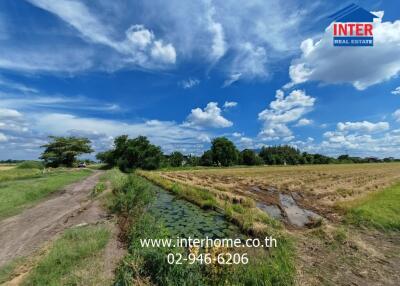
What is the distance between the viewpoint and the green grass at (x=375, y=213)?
1002 centimetres

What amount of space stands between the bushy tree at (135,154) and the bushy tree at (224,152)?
2835cm

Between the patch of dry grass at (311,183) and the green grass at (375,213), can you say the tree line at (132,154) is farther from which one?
the green grass at (375,213)

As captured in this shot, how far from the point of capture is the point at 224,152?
80562mm

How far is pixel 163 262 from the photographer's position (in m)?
5.23

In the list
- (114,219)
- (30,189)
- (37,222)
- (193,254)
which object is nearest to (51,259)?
(193,254)

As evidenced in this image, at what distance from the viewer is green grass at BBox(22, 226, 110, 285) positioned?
5.24 m

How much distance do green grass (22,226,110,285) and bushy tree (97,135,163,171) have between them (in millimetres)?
45246

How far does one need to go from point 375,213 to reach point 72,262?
12.9 m

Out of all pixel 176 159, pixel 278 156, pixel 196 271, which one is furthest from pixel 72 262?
pixel 278 156

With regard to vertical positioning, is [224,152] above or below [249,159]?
above

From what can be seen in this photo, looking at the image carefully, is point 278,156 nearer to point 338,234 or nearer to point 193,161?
point 193,161

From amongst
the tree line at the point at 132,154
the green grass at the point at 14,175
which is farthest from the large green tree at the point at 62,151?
the green grass at the point at 14,175

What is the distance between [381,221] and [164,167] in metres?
53.8

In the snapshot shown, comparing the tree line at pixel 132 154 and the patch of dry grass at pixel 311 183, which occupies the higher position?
Result: the tree line at pixel 132 154
